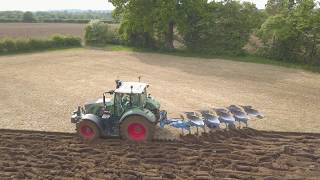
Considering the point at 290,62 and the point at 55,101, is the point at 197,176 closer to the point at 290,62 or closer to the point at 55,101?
the point at 55,101

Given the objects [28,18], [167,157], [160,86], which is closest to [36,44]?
[160,86]

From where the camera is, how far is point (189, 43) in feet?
137

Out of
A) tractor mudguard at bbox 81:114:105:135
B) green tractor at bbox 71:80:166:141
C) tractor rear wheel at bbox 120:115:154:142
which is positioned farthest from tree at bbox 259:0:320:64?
tractor mudguard at bbox 81:114:105:135

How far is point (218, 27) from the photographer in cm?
4006

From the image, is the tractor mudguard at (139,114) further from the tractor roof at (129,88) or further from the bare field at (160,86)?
the bare field at (160,86)

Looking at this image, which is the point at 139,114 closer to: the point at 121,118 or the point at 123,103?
the point at 121,118

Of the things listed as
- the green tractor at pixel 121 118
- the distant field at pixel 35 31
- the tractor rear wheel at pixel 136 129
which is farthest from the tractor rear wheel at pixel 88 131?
the distant field at pixel 35 31

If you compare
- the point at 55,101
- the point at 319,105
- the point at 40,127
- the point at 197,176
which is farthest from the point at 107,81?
the point at 197,176

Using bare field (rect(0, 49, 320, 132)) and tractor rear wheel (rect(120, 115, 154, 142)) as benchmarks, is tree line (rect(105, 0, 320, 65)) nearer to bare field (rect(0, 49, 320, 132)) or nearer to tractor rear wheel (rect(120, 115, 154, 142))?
bare field (rect(0, 49, 320, 132))

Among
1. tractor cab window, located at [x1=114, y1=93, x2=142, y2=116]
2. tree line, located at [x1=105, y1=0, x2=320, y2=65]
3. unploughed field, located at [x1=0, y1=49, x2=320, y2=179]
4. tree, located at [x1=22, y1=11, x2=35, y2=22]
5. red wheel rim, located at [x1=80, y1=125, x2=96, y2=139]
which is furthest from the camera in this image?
tree, located at [x1=22, y1=11, x2=35, y2=22]

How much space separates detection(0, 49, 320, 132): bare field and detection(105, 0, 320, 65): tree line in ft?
10.6

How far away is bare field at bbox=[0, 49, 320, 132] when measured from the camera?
19422 millimetres

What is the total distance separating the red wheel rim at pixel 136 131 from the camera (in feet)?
48.8

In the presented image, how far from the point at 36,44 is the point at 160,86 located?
850 inches
